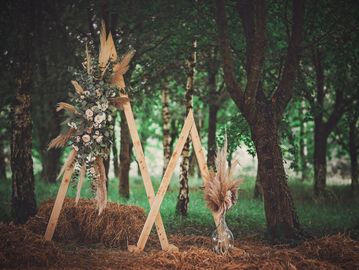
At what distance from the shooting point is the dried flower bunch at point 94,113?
21.7 feet

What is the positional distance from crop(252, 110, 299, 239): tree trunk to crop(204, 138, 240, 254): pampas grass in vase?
1417 mm

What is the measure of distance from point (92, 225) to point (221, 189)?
2.70 m

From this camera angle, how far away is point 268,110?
7.57 meters

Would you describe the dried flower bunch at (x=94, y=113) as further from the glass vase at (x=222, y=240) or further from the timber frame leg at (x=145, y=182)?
the glass vase at (x=222, y=240)

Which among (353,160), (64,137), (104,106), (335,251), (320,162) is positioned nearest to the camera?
(335,251)

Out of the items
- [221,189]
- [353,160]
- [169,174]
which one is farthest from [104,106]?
[353,160]

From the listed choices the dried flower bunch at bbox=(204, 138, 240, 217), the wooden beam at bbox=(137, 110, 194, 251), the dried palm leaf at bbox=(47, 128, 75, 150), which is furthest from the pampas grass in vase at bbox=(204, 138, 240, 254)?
the dried palm leaf at bbox=(47, 128, 75, 150)

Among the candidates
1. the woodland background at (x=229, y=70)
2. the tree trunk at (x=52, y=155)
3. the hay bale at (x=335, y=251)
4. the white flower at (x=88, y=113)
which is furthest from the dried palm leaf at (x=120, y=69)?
the tree trunk at (x=52, y=155)

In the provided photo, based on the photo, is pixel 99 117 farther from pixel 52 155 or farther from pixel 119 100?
pixel 52 155

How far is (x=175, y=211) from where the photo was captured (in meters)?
10.1

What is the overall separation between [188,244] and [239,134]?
2868 mm

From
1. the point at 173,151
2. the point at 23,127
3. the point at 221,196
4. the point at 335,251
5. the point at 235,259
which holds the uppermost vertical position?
the point at 23,127

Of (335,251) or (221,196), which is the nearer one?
(335,251)

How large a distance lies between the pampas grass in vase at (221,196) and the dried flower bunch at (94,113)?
1.96m
